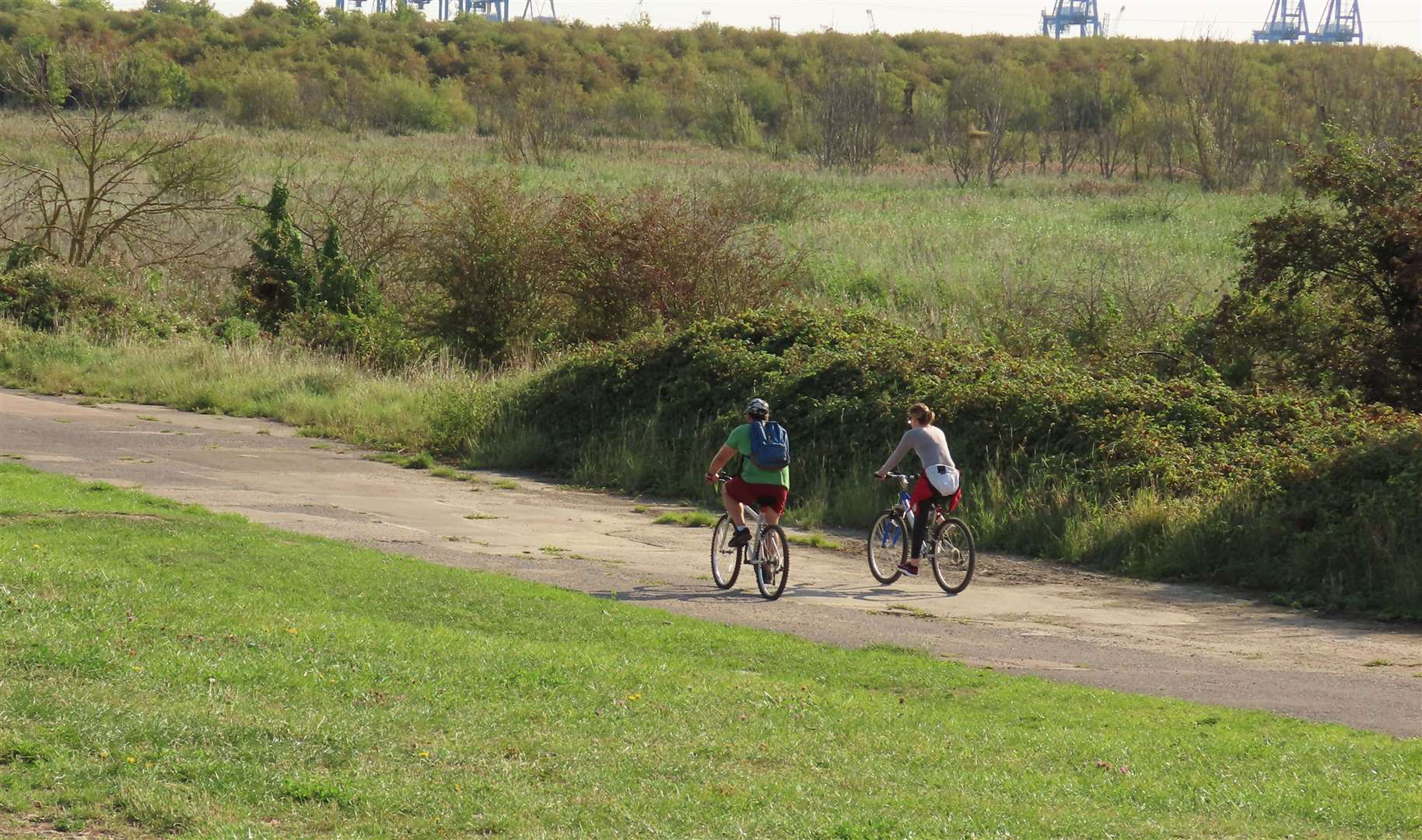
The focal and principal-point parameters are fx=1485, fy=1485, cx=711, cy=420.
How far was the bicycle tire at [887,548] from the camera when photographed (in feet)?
48.3

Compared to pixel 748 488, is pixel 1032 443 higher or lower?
higher

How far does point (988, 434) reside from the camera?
18672 mm

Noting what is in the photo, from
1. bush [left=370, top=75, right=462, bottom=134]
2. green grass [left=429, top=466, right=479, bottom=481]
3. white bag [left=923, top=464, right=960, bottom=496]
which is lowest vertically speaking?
green grass [left=429, top=466, right=479, bottom=481]

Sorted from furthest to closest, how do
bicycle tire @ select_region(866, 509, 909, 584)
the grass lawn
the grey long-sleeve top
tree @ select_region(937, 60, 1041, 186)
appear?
tree @ select_region(937, 60, 1041, 186) → bicycle tire @ select_region(866, 509, 909, 584) → the grey long-sleeve top → the grass lawn

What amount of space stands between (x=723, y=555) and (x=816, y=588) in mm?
1059

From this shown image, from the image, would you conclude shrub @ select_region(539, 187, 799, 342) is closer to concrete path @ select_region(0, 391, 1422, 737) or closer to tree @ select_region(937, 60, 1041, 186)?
concrete path @ select_region(0, 391, 1422, 737)

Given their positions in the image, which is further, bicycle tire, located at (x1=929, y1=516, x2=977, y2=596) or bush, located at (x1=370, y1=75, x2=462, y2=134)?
bush, located at (x1=370, y1=75, x2=462, y2=134)

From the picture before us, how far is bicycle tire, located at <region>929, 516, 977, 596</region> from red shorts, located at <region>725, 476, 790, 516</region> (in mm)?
1757

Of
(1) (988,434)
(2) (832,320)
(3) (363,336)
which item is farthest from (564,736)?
(3) (363,336)

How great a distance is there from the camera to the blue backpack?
13.5 metres

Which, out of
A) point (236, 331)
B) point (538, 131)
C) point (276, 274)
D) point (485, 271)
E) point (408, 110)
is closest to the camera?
point (485, 271)

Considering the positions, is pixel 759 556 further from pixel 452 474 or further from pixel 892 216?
pixel 892 216

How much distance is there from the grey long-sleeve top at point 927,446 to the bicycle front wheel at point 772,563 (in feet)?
4.76

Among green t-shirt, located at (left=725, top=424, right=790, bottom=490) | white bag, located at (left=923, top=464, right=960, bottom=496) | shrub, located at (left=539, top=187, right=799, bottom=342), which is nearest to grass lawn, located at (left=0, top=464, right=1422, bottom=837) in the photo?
green t-shirt, located at (left=725, top=424, right=790, bottom=490)
